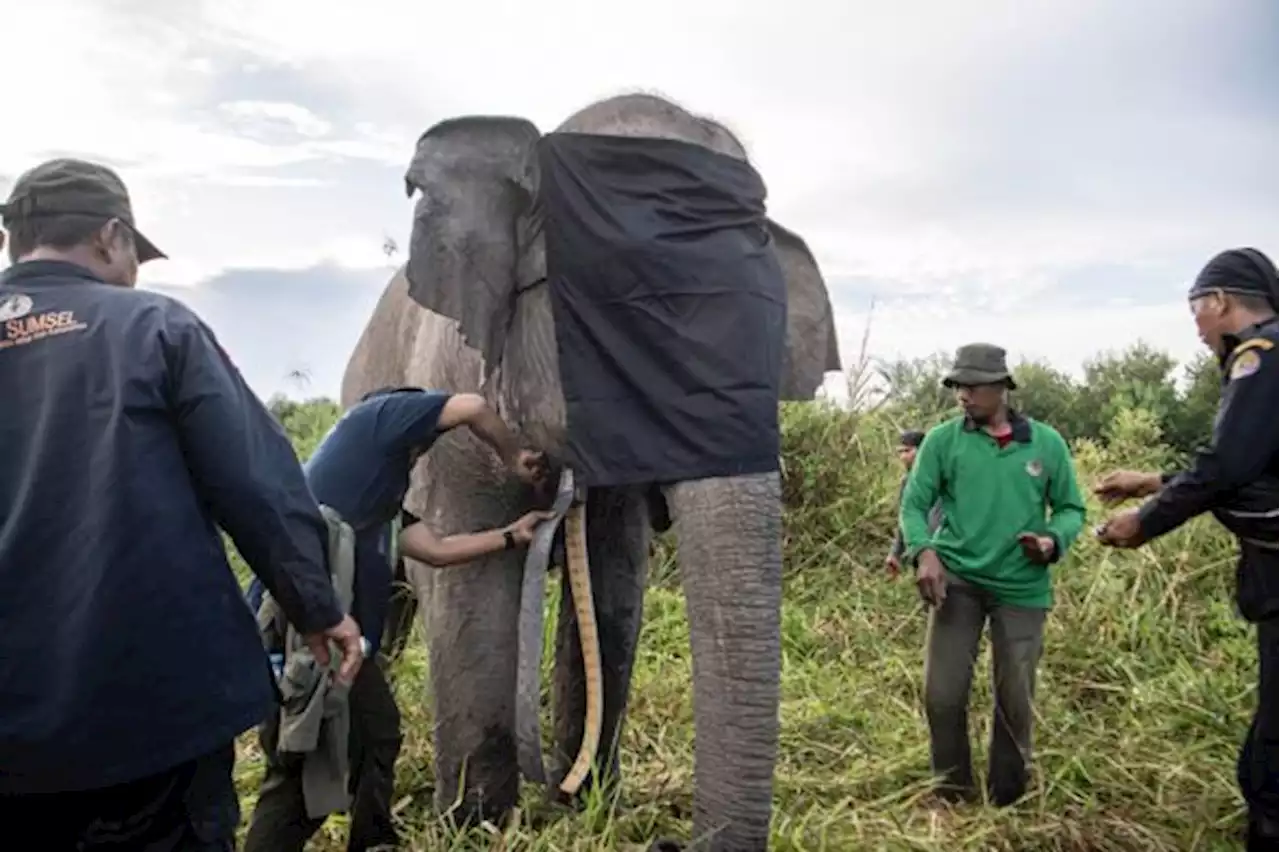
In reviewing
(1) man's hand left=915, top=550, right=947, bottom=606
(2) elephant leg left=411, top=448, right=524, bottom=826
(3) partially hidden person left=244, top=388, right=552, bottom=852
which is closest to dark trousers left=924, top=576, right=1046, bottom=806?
(1) man's hand left=915, top=550, right=947, bottom=606

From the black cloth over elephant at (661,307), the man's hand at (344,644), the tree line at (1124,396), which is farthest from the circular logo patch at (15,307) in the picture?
the tree line at (1124,396)

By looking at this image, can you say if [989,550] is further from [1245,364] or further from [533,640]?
[533,640]

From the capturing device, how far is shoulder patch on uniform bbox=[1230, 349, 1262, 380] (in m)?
3.83

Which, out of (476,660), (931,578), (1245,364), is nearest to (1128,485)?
(1245,364)

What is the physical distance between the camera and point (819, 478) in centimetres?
919

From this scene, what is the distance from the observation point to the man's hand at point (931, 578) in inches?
195

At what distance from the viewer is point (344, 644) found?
281 cm

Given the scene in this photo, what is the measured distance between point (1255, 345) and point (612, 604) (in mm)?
2145

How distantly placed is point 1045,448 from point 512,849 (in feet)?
8.16

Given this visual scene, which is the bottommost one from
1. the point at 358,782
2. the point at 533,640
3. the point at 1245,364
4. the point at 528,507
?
the point at 358,782

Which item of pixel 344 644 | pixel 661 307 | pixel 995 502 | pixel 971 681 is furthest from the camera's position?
pixel 971 681

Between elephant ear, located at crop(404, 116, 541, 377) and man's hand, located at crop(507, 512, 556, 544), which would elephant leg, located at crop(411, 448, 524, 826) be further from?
elephant ear, located at crop(404, 116, 541, 377)

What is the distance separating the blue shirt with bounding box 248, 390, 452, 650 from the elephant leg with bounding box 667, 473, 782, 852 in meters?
0.71

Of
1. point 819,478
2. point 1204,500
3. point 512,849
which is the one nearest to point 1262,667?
point 1204,500
